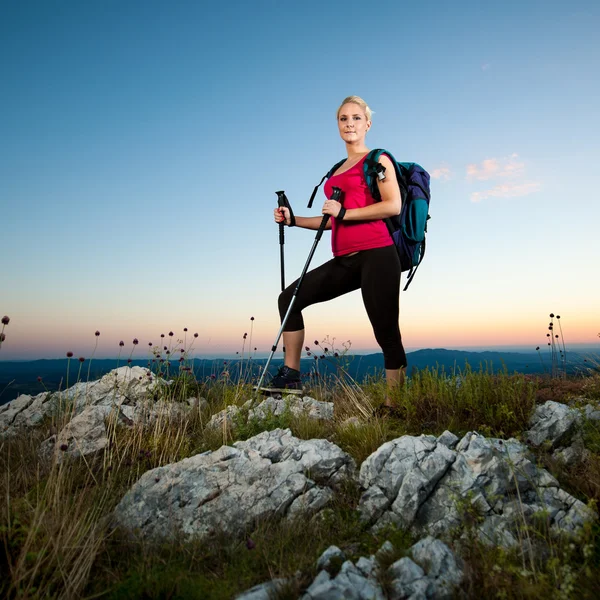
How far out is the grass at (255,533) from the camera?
10.3 feet

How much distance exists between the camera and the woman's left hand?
614 centimetres

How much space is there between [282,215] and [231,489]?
409 cm

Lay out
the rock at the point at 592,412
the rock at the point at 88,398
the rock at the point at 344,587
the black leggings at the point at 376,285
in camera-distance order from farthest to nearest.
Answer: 1. the rock at the point at 88,398
2. the black leggings at the point at 376,285
3. the rock at the point at 592,412
4. the rock at the point at 344,587

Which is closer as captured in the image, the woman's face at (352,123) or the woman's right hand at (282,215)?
the woman's face at (352,123)

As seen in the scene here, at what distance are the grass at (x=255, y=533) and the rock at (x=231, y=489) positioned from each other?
15cm

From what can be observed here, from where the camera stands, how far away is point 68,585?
10.7 feet

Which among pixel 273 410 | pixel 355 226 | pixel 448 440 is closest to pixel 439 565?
pixel 448 440

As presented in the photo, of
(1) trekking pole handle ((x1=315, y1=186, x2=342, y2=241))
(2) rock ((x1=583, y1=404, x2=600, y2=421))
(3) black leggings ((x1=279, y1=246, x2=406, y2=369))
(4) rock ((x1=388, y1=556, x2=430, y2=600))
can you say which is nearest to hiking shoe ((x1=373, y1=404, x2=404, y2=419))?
(3) black leggings ((x1=279, y1=246, x2=406, y2=369))

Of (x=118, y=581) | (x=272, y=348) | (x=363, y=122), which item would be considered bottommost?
(x=118, y=581)

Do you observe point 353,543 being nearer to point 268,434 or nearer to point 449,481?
point 449,481

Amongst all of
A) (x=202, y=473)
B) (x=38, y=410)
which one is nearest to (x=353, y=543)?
(x=202, y=473)

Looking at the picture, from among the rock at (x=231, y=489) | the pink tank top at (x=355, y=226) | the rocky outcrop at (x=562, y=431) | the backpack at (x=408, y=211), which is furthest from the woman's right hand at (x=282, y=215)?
the rocky outcrop at (x=562, y=431)

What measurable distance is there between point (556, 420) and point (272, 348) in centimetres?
350

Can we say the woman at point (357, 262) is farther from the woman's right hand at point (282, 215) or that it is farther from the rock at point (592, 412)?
the rock at point (592, 412)
